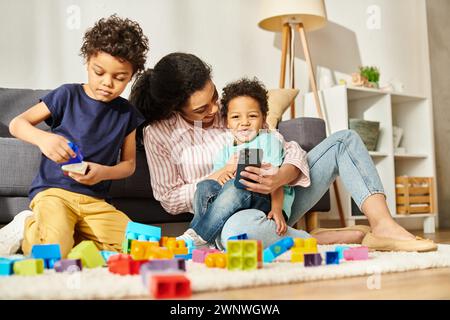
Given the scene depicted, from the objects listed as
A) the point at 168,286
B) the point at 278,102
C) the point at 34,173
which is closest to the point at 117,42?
the point at 34,173

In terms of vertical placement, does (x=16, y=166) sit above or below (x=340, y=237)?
above

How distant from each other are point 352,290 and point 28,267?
0.60 m

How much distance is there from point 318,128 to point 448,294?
1485 mm

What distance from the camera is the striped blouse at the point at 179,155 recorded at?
165 centimetres

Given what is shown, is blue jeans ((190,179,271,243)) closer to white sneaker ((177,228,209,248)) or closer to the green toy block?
white sneaker ((177,228,209,248))

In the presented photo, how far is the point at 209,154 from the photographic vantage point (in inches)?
66.6

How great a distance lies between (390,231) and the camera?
4.75 feet

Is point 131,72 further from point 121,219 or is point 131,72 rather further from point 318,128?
point 318,128

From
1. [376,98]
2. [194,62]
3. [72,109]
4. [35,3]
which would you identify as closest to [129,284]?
[72,109]

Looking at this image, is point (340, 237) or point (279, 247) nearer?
point (279, 247)

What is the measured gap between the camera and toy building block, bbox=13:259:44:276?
100cm

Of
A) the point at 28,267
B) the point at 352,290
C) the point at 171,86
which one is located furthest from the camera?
the point at 171,86

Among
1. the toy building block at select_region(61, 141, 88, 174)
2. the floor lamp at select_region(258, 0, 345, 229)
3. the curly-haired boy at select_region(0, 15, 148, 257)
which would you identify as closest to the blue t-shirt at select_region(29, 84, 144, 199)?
the curly-haired boy at select_region(0, 15, 148, 257)

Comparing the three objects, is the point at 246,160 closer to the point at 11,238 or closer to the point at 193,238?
the point at 193,238
